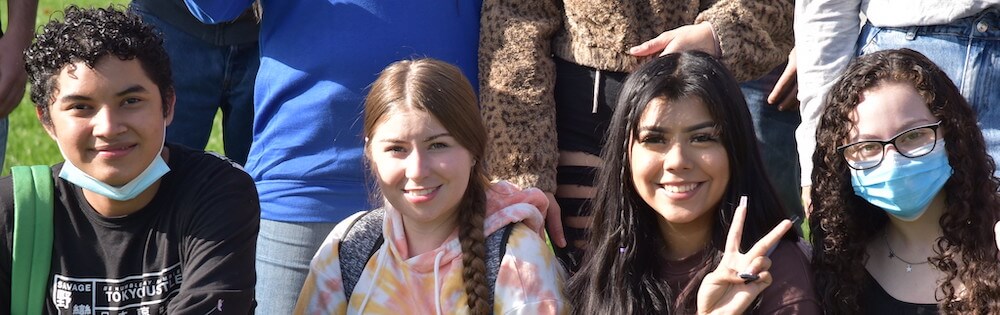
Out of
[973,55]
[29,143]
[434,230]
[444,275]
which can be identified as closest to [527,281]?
[444,275]

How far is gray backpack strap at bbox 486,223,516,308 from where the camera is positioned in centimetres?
393

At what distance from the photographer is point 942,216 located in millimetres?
3676

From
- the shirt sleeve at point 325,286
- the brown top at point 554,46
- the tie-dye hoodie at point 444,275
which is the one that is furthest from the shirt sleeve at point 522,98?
the shirt sleeve at point 325,286

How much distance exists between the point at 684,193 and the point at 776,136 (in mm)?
1006

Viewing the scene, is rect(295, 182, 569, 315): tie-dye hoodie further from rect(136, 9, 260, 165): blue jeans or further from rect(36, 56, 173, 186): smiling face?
rect(136, 9, 260, 165): blue jeans

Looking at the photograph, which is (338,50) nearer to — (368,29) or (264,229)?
(368,29)

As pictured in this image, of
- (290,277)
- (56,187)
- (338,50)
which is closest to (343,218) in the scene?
(290,277)

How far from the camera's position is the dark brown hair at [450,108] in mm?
4012

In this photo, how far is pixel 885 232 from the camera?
383cm

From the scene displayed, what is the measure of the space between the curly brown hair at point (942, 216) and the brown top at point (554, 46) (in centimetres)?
41

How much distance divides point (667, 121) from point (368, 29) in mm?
1067

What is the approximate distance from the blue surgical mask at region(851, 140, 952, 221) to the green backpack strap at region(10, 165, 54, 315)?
2196 millimetres

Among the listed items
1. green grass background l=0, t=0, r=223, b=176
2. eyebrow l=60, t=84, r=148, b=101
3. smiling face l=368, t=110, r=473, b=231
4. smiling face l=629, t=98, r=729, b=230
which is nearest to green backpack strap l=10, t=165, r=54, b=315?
eyebrow l=60, t=84, r=148, b=101

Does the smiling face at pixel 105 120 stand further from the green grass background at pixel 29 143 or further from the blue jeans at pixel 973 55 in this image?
the green grass background at pixel 29 143
